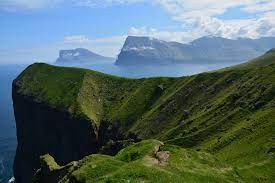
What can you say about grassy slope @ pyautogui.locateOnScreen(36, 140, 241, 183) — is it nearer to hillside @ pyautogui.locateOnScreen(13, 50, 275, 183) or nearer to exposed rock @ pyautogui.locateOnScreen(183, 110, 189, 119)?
hillside @ pyautogui.locateOnScreen(13, 50, 275, 183)

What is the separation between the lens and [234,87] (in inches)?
5310

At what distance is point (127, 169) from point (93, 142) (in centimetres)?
12306

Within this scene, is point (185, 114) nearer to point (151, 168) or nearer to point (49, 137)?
point (49, 137)

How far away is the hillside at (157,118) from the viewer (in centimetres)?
6444

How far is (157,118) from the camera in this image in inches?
5650

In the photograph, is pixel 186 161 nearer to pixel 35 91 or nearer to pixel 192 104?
pixel 192 104

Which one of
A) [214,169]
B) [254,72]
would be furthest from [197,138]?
[214,169]

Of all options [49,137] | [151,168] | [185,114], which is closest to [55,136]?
[49,137]

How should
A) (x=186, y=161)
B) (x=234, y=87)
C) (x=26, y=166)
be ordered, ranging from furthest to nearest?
1. (x=26, y=166)
2. (x=234, y=87)
3. (x=186, y=161)

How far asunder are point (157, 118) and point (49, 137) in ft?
195

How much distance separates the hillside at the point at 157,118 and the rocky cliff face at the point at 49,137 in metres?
0.39

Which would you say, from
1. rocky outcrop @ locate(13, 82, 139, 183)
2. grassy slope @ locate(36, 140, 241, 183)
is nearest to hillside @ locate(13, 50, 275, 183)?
grassy slope @ locate(36, 140, 241, 183)

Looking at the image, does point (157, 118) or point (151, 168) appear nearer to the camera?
point (151, 168)

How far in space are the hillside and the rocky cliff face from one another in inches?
15.3
